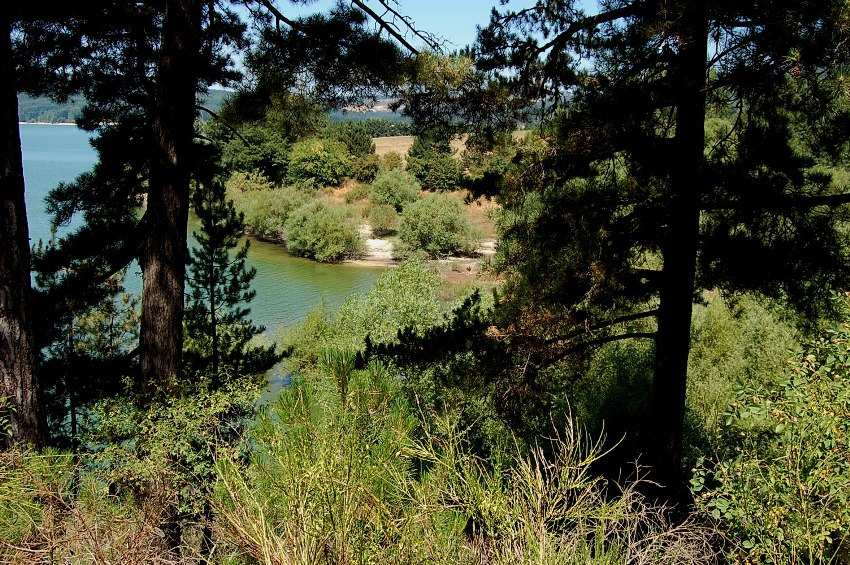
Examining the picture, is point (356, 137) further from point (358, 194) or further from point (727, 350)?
point (727, 350)

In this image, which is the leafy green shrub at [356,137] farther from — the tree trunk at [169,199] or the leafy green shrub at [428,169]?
the tree trunk at [169,199]

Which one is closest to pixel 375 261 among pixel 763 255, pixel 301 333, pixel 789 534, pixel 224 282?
pixel 301 333

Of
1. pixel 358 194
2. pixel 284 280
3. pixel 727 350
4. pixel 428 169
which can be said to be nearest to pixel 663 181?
pixel 727 350

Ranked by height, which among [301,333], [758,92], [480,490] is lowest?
[301,333]

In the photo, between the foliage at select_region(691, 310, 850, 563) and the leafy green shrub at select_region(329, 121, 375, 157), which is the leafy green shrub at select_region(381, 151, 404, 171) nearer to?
the leafy green shrub at select_region(329, 121, 375, 157)

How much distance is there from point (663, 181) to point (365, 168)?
40.2m

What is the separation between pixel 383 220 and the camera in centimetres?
3631

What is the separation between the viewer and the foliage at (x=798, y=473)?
289 cm

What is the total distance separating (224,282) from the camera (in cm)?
1107

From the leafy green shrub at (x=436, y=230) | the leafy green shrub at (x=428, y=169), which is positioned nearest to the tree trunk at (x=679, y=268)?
the leafy green shrub at (x=436, y=230)

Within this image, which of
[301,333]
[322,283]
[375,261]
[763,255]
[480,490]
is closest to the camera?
[480,490]

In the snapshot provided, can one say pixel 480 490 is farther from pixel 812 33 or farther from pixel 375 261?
pixel 375 261

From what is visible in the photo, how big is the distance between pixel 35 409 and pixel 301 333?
1358cm

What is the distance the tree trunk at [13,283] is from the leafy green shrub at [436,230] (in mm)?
26677
